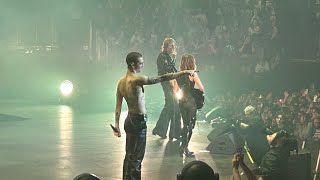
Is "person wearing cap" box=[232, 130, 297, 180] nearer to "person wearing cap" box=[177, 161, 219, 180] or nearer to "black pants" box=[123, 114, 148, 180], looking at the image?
"black pants" box=[123, 114, 148, 180]

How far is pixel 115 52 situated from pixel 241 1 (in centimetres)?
790

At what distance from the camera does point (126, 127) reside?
912 cm

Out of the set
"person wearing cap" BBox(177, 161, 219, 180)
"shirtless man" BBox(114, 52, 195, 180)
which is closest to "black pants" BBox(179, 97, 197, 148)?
"shirtless man" BBox(114, 52, 195, 180)

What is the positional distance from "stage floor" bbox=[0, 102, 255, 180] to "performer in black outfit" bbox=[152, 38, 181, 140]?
0.89ft

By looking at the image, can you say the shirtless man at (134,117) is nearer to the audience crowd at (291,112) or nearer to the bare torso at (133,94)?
the bare torso at (133,94)

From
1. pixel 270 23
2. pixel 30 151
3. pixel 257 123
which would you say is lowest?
pixel 30 151

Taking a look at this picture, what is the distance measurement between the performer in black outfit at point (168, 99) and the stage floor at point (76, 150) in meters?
0.27

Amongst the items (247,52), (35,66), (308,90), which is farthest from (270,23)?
(35,66)

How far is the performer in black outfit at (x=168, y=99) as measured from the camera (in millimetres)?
12984

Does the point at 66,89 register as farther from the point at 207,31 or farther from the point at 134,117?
the point at 134,117

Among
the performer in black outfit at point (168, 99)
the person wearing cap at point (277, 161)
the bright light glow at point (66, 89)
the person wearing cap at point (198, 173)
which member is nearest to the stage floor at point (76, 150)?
the performer in black outfit at point (168, 99)

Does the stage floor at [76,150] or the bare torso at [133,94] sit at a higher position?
the bare torso at [133,94]

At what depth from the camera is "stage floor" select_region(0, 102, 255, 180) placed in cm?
1071

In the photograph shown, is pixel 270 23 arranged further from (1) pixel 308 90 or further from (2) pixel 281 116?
(2) pixel 281 116
